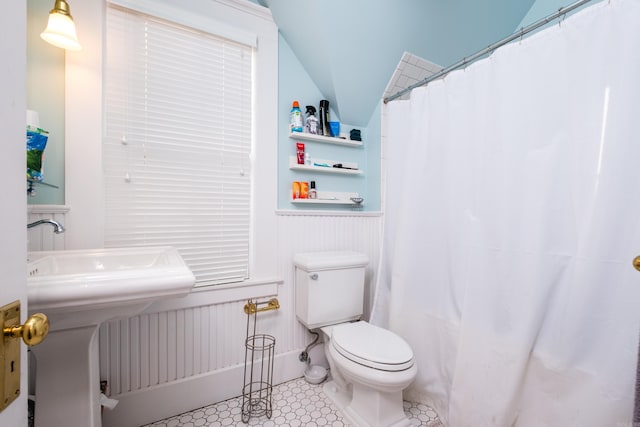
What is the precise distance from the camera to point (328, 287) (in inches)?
64.4

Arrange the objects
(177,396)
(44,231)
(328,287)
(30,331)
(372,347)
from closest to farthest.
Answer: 1. (30,331)
2. (44,231)
3. (372,347)
4. (177,396)
5. (328,287)

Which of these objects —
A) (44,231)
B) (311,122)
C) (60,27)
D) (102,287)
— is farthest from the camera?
(311,122)

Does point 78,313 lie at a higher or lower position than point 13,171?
lower

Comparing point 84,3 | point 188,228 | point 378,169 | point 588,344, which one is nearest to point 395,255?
point 378,169

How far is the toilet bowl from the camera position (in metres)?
1.21

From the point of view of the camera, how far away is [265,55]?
164 cm

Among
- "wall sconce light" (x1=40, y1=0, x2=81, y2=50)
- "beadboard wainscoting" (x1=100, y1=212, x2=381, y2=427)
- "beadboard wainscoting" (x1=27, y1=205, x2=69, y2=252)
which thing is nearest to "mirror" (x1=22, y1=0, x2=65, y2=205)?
"beadboard wainscoting" (x1=27, y1=205, x2=69, y2=252)

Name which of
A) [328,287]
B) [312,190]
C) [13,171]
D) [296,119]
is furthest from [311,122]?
[13,171]

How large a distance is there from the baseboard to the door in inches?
44.8

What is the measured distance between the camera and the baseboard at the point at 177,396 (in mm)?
1326

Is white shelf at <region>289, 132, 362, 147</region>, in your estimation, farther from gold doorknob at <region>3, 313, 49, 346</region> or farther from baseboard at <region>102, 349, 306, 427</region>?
gold doorknob at <region>3, 313, 49, 346</region>

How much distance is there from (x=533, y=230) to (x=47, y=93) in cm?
205

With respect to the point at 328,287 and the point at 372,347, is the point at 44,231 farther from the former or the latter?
the point at 372,347

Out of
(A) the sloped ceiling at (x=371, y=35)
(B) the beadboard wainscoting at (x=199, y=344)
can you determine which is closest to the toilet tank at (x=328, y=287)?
(B) the beadboard wainscoting at (x=199, y=344)
